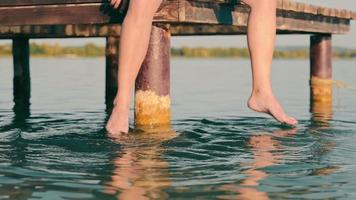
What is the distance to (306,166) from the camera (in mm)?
4055

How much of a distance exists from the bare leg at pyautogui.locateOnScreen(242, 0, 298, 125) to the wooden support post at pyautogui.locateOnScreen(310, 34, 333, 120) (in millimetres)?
6275

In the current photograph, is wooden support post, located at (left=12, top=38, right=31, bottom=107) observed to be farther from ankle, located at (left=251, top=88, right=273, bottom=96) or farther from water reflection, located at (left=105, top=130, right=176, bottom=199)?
ankle, located at (left=251, top=88, right=273, bottom=96)

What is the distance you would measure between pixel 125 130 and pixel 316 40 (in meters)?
7.40

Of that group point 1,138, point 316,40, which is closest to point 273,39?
point 1,138

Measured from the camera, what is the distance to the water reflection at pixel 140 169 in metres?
3.32

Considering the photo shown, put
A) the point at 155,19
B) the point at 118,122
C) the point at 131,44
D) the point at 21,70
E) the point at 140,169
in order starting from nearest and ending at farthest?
the point at 140,169
the point at 131,44
the point at 118,122
the point at 155,19
the point at 21,70

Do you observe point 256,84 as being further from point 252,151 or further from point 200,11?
point 200,11

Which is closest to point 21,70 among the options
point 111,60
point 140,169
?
point 111,60

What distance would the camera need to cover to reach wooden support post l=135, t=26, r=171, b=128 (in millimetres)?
5863

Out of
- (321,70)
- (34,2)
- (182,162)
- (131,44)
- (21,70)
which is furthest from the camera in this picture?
(21,70)

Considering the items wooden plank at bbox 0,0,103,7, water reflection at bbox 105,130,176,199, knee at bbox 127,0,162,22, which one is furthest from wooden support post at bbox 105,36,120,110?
knee at bbox 127,0,162,22

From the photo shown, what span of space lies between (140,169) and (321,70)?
798cm

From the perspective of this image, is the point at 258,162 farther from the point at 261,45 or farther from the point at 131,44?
the point at 131,44

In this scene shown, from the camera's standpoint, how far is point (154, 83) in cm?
591
